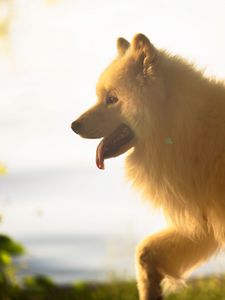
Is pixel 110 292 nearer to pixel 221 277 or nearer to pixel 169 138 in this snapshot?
pixel 221 277

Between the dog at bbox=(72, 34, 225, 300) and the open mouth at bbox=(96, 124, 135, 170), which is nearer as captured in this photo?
the dog at bbox=(72, 34, 225, 300)

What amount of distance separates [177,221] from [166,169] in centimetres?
44

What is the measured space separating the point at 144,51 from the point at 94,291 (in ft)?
10.8

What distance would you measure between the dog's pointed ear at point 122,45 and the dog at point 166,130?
0.03 feet

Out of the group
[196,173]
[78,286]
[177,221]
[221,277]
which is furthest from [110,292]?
[196,173]

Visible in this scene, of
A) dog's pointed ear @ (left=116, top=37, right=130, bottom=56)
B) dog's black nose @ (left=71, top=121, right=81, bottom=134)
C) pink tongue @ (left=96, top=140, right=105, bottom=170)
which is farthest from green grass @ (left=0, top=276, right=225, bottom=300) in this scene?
dog's pointed ear @ (left=116, top=37, right=130, bottom=56)

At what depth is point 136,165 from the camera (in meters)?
4.01

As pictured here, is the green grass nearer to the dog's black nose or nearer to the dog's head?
the dog's head

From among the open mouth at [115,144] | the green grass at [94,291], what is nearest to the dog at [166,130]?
the open mouth at [115,144]

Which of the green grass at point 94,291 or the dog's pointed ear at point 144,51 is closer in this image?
the dog's pointed ear at point 144,51

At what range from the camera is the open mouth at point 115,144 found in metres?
3.90

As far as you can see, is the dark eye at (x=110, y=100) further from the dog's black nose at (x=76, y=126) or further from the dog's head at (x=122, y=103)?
the dog's black nose at (x=76, y=126)

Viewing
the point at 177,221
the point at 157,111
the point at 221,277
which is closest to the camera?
the point at 157,111

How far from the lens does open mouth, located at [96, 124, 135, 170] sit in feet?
12.8
